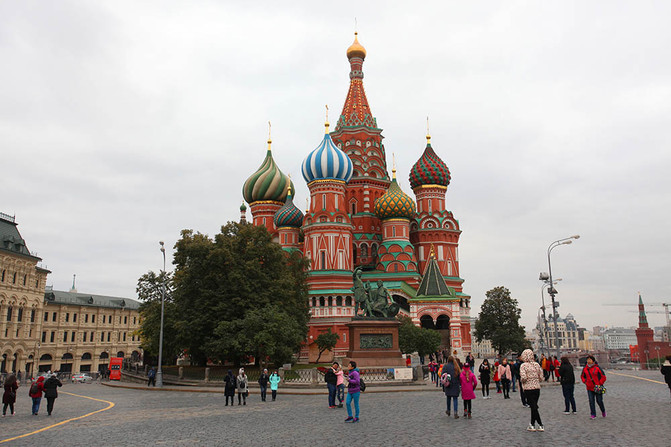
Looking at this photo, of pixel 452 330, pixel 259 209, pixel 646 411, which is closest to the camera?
pixel 646 411

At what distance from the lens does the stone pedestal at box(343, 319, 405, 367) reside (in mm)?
30531

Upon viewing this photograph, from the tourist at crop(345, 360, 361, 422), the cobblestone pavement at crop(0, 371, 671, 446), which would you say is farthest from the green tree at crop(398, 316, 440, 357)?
the tourist at crop(345, 360, 361, 422)

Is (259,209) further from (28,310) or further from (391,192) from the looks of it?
(28,310)

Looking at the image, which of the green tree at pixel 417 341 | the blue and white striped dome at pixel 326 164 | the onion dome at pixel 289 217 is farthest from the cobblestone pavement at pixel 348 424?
the onion dome at pixel 289 217

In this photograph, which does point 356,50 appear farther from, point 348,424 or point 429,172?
point 348,424

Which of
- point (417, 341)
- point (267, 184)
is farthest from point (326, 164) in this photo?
point (417, 341)

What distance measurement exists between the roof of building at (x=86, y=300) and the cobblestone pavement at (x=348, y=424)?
183 feet

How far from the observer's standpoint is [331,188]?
58.9m

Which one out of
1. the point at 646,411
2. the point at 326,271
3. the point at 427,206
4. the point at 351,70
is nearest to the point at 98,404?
the point at 646,411

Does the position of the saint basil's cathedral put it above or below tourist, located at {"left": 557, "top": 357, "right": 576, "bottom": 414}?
above

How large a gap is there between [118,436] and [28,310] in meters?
53.1

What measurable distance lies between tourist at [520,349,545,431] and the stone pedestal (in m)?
18.4

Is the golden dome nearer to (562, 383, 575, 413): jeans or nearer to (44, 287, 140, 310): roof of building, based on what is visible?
(44, 287, 140, 310): roof of building

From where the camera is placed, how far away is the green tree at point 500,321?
63969 millimetres
